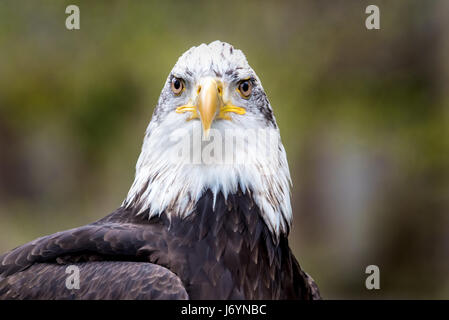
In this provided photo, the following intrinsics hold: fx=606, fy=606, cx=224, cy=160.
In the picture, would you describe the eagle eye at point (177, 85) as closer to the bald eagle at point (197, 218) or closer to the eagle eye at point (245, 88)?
the bald eagle at point (197, 218)

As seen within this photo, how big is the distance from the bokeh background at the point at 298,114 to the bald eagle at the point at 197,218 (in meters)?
4.20

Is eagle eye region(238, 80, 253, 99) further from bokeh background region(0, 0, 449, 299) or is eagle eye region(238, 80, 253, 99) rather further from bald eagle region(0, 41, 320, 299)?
bokeh background region(0, 0, 449, 299)

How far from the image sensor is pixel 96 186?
8.05m

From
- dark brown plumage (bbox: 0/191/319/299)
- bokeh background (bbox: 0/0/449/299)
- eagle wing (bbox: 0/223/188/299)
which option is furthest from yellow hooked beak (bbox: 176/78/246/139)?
bokeh background (bbox: 0/0/449/299)

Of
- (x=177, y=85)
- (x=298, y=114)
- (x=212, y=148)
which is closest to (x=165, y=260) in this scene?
(x=212, y=148)

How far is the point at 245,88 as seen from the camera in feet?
10.1

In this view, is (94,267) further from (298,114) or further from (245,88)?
(298,114)

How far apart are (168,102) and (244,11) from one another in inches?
194

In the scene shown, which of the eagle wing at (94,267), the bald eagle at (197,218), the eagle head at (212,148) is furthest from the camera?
the eagle head at (212,148)

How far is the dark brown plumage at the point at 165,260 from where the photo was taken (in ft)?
8.52

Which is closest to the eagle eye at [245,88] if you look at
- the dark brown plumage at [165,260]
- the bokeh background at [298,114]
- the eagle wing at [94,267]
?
the dark brown plumage at [165,260]

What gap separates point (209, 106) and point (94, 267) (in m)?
0.89

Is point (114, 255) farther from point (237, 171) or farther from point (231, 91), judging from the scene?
point (231, 91)

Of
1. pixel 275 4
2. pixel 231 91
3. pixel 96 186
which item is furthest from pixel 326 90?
pixel 231 91
